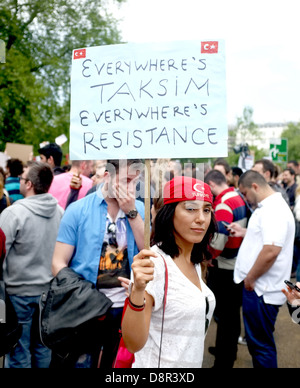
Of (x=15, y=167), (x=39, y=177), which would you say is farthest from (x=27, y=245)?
(x=15, y=167)

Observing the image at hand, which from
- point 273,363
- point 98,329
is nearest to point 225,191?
point 273,363

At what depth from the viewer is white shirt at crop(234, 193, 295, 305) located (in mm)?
3171

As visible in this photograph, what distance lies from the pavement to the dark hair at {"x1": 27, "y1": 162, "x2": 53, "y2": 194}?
2.45 metres

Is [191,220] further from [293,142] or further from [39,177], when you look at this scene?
[293,142]

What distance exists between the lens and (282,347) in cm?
458

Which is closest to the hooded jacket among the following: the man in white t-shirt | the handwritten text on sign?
the handwritten text on sign

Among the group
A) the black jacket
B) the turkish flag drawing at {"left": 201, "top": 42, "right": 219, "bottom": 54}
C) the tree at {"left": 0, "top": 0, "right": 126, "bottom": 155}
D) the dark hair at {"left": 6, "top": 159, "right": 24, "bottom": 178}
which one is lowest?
the black jacket

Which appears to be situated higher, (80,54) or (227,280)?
(80,54)

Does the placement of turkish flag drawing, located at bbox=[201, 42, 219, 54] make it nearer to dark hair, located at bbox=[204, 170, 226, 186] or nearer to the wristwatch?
the wristwatch

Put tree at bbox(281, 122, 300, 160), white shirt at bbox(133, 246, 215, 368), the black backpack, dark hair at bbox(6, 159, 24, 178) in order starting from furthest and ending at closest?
tree at bbox(281, 122, 300, 160) → dark hair at bbox(6, 159, 24, 178) → the black backpack → white shirt at bbox(133, 246, 215, 368)

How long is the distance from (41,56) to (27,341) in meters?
13.8

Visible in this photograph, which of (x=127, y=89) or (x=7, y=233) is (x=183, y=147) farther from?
(x=7, y=233)
